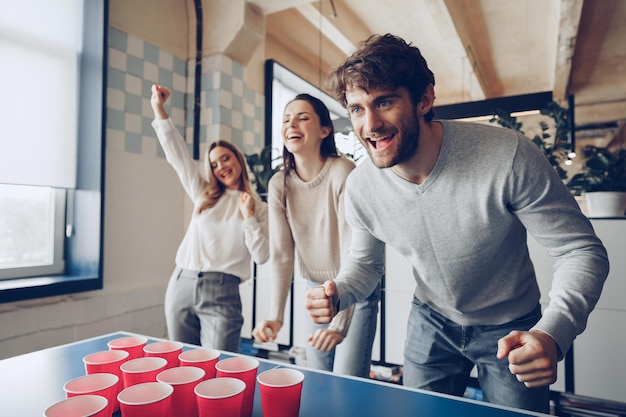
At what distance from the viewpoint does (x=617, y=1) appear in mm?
4160

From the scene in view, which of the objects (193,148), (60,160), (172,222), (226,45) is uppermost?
(226,45)

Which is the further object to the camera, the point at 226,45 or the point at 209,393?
the point at 226,45

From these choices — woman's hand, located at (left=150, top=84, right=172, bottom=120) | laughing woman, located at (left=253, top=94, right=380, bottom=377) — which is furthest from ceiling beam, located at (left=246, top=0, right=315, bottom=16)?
laughing woman, located at (left=253, top=94, right=380, bottom=377)

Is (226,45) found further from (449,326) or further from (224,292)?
(449,326)

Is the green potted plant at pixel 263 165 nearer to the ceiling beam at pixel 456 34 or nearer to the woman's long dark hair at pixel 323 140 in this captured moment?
the woman's long dark hair at pixel 323 140

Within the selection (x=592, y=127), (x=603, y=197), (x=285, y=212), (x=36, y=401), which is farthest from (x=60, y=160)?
(x=592, y=127)

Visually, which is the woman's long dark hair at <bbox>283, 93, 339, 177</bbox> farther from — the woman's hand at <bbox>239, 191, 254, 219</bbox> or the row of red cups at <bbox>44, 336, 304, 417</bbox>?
the row of red cups at <bbox>44, 336, 304, 417</bbox>

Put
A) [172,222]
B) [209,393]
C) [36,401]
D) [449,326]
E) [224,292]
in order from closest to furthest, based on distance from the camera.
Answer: [209,393], [36,401], [449,326], [224,292], [172,222]

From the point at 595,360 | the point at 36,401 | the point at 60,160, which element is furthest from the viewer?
the point at 60,160

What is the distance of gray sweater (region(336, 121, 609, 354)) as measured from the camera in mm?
1007

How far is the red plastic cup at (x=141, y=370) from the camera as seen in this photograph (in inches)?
32.6

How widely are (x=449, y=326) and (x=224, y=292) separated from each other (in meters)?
1.13

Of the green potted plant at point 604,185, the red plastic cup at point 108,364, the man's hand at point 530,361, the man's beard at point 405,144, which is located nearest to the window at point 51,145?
the red plastic cup at point 108,364

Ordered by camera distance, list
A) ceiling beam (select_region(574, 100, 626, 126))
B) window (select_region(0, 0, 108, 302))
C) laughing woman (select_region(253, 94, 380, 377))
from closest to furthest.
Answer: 1. laughing woman (select_region(253, 94, 380, 377))
2. window (select_region(0, 0, 108, 302))
3. ceiling beam (select_region(574, 100, 626, 126))
